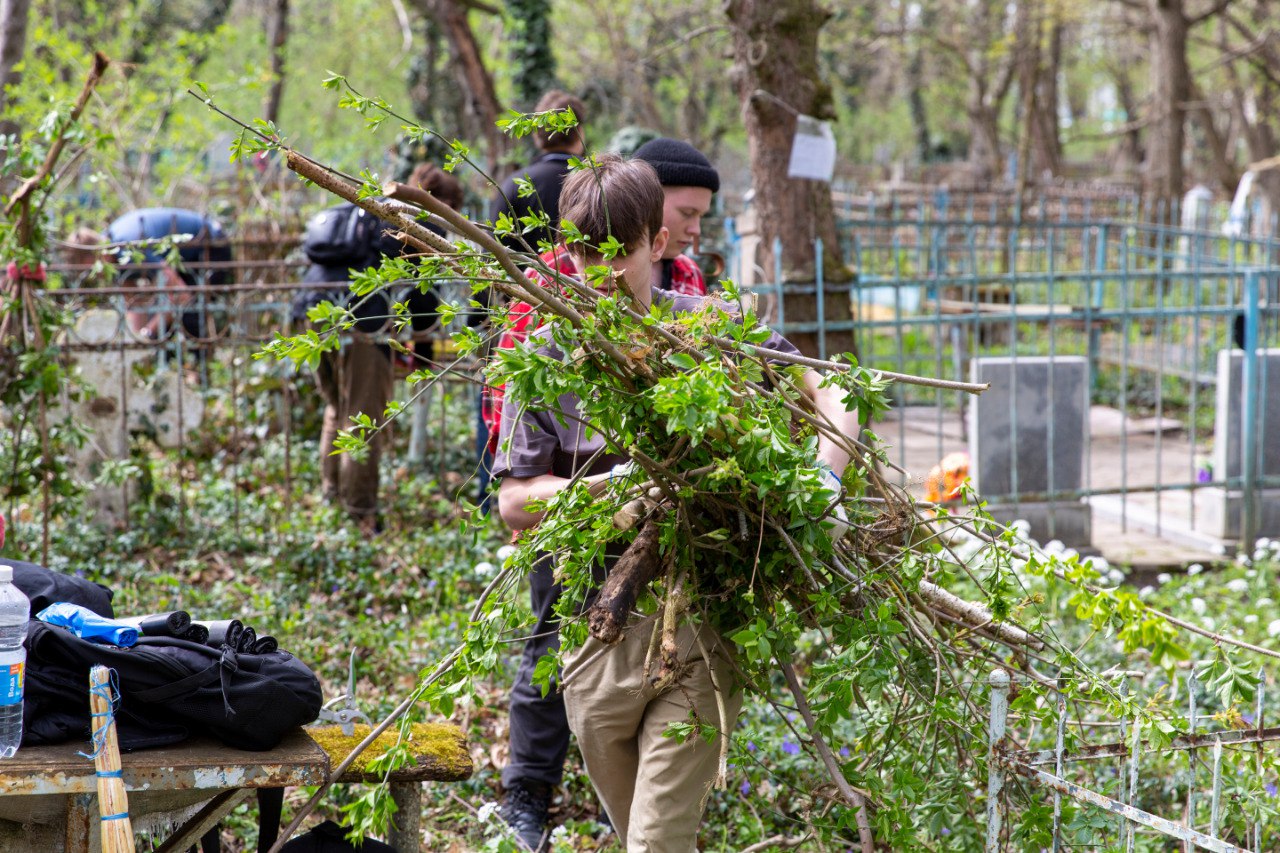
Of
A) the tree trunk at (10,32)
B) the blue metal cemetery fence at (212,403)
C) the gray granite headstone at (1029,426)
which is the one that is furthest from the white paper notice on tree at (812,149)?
the tree trunk at (10,32)

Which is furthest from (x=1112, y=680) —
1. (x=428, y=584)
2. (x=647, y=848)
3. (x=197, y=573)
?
(x=197, y=573)

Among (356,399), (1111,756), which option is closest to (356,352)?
(356,399)

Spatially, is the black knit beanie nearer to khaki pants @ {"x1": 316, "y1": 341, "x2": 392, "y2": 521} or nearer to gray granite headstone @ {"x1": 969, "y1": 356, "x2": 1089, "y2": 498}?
khaki pants @ {"x1": 316, "y1": 341, "x2": 392, "y2": 521}

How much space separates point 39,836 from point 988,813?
198 centimetres

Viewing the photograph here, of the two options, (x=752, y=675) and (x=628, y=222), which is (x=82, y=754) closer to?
(x=752, y=675)

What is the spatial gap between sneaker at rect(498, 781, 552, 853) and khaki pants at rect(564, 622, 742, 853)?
91 cm

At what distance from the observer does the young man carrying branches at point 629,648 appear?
91.8 inches

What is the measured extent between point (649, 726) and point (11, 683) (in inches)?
48.9

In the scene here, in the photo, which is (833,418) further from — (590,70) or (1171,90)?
(590,70)

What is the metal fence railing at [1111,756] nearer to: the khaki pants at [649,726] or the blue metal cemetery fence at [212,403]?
the khaki pants at [649,726]

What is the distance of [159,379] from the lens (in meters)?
6.39

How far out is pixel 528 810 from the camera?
346 cm

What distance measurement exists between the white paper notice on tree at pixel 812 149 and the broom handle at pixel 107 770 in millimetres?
4173

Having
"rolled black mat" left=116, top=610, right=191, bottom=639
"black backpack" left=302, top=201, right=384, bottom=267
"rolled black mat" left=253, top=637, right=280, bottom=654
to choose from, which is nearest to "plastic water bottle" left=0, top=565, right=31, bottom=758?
"rolled black mat" left=116, top=610, right=191, bottom=639
